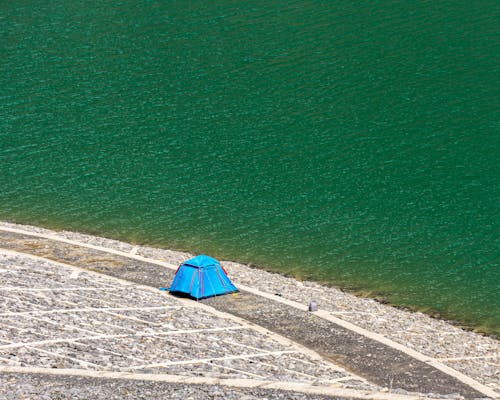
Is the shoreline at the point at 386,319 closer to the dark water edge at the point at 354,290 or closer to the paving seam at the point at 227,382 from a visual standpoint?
the dark water edge at the point at 354,290

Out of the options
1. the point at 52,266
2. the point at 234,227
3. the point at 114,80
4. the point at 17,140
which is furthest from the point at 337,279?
the point at 114,80

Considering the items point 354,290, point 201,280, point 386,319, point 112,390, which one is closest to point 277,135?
point 354,290

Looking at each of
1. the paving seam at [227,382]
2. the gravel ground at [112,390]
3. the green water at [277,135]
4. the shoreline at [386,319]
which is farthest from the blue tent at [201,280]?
the gravel ground at [112,390]

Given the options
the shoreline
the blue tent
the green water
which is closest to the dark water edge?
the green water

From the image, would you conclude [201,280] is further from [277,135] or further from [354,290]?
[277,135]

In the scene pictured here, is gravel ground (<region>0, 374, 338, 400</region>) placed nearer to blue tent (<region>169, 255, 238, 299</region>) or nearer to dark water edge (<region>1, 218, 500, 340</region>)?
blue tent (<region>169, 255, 238, 299</region>)
